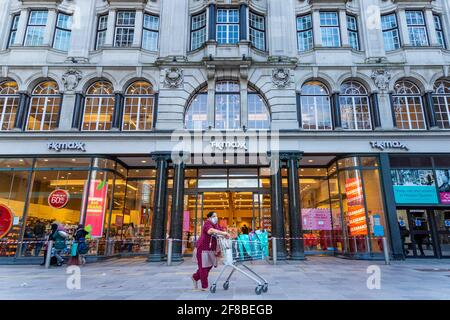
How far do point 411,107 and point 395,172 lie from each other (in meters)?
4.08

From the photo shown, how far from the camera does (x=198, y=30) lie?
56.5ft

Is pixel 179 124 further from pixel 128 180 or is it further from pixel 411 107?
pixel 411 107

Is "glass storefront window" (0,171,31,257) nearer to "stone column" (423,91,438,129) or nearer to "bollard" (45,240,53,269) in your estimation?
"bollard" (45,240,53,269)

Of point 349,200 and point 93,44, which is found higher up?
point 93,44

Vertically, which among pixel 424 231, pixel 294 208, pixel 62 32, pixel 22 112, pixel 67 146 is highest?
pixel 62 32

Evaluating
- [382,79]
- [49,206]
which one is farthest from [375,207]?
[49,206]

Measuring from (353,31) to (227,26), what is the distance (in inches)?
305

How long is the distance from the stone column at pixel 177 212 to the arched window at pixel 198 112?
2292mm

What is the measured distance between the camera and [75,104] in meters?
15.8

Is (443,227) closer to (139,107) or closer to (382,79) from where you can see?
(382,79)

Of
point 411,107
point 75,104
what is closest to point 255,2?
point 411,107

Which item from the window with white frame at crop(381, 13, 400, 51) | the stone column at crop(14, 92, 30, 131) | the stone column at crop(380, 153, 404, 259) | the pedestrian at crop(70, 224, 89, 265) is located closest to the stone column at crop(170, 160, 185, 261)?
the pedestrian at crop(70, 224, 89, 265)

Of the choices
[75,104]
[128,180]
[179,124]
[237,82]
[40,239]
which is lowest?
[40,239]

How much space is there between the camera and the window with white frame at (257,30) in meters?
17.0
